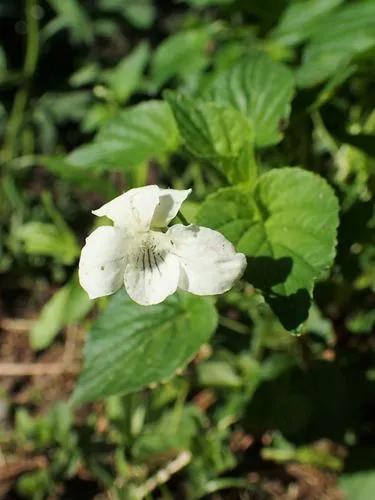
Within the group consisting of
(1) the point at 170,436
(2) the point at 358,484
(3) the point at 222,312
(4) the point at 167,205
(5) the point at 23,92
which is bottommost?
(2) the point at 358,484

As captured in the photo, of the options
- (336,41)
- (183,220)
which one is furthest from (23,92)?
(183,220)

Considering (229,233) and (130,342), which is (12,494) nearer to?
(130,342)

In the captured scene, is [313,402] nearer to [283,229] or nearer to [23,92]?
[283,229]

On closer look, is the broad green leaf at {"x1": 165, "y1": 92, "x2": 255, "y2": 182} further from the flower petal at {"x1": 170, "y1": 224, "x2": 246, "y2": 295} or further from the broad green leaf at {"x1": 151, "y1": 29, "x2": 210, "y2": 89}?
the broad green leaf at {"x1": 151, "y1": 29, "x2": 210, "y2": 89}

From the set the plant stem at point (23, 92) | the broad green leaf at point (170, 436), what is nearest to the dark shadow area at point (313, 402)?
the broad green leaf at point (170, 436)

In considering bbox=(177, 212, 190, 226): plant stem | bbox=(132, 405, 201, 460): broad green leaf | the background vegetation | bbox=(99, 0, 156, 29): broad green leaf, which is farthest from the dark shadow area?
bbox=(99, 0, 156, 29): broad green leaf
